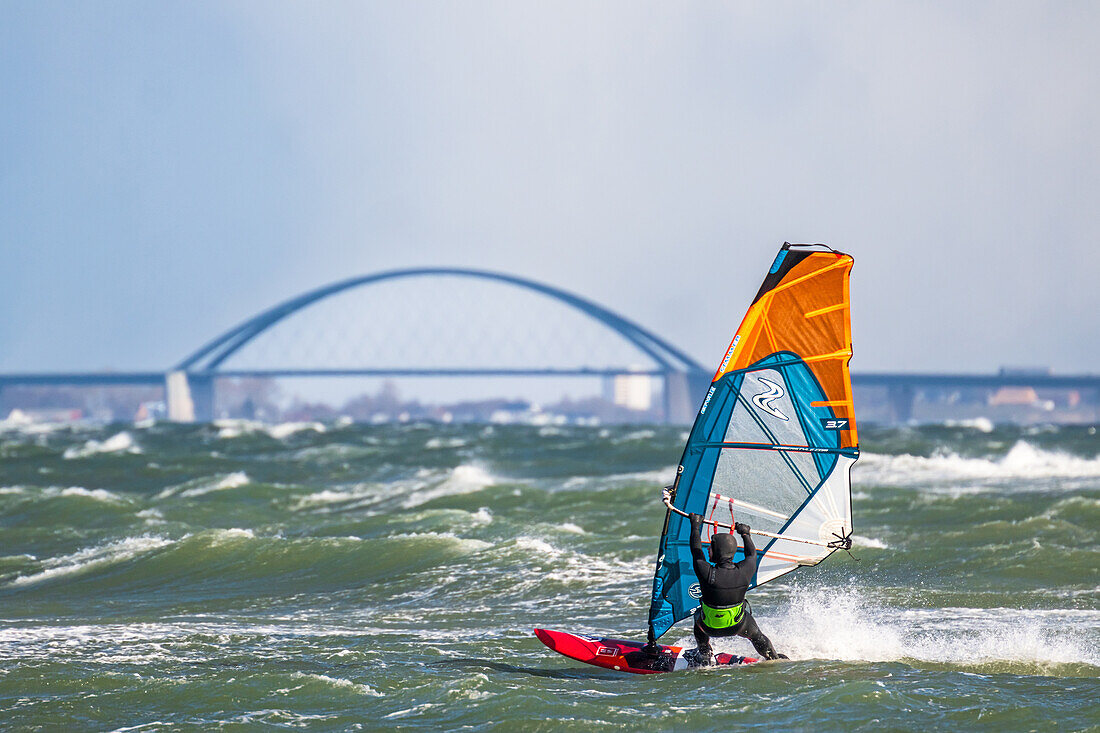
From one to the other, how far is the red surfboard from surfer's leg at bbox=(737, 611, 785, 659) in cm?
12

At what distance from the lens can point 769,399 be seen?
9203 mm

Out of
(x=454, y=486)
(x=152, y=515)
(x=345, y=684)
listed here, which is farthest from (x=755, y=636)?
(x=454, y=486)

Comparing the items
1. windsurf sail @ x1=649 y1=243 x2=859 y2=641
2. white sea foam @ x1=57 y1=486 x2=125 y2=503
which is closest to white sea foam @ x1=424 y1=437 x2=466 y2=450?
white sea foam @ x1=57 y1=486 x2=125 y2=503

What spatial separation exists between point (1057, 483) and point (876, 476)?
379 cm

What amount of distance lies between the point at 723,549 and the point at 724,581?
0.23 metres

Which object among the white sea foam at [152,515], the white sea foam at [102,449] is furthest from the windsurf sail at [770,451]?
the white sea foam at [102,449]

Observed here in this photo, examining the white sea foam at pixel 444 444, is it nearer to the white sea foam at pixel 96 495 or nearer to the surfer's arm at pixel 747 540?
the white sea foam at pixel 96 495

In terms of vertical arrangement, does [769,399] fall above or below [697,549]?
above

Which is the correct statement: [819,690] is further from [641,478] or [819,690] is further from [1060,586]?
[641,478]

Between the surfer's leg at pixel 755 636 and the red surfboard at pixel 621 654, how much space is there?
123mm

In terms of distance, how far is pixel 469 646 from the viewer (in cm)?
1062

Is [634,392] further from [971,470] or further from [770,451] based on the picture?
[770,451]

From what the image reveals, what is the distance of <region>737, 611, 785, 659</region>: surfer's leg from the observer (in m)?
8.98

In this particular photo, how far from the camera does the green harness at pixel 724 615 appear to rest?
8.84 m
